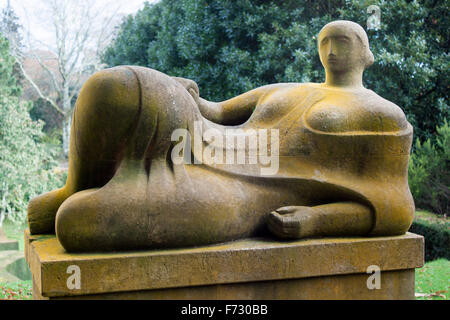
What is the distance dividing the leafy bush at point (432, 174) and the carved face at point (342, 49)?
15.6 ft

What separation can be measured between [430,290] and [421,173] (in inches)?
114

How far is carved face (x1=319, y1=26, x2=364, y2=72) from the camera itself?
10.3 ft

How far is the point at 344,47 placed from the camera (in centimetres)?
316

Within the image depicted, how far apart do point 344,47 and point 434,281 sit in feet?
10.7

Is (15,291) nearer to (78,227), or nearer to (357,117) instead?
(78,227)

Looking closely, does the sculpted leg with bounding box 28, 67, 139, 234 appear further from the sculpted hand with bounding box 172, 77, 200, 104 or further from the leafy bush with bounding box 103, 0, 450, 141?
the leafy bush with bounding box 103, 0, 450, 141

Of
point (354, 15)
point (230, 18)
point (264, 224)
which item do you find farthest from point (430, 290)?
point (230, 18)

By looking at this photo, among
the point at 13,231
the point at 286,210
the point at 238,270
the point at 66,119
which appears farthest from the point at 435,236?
the point at 66,119

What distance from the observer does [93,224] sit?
7.64 ft
